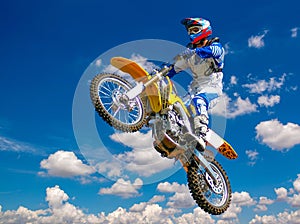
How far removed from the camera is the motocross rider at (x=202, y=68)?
1077 cm

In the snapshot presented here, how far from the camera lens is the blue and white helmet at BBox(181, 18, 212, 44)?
36.5 ft

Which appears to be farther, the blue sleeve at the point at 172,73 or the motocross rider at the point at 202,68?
the blue sleeve at the point at 172,73

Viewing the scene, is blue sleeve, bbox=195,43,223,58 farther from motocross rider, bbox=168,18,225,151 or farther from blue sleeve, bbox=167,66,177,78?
blue sleeve, bbox=167,66,177,78

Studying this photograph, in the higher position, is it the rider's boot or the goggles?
the goggles

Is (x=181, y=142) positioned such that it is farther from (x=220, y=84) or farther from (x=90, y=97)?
(x=90, y=97)

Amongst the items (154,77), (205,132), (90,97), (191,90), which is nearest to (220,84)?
(191,90)

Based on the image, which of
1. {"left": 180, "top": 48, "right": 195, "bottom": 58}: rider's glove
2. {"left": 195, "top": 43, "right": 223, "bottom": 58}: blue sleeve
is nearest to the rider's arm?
{"left": 180, "top": 48, "right": 195, "bottom": 58}: rider's glove

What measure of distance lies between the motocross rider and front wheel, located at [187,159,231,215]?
2.91ft

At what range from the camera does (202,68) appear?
11.2 metres

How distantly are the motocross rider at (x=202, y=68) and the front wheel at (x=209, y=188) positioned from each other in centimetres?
89

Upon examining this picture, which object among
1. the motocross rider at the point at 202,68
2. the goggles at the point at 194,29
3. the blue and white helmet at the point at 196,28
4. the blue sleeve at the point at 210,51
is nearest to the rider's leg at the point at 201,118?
the motocross rider at the point at 202,68

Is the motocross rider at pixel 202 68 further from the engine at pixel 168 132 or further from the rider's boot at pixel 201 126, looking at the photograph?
the engine at pixel 168 132

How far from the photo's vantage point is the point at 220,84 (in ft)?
37.5

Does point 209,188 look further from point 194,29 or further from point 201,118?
point 194,29
